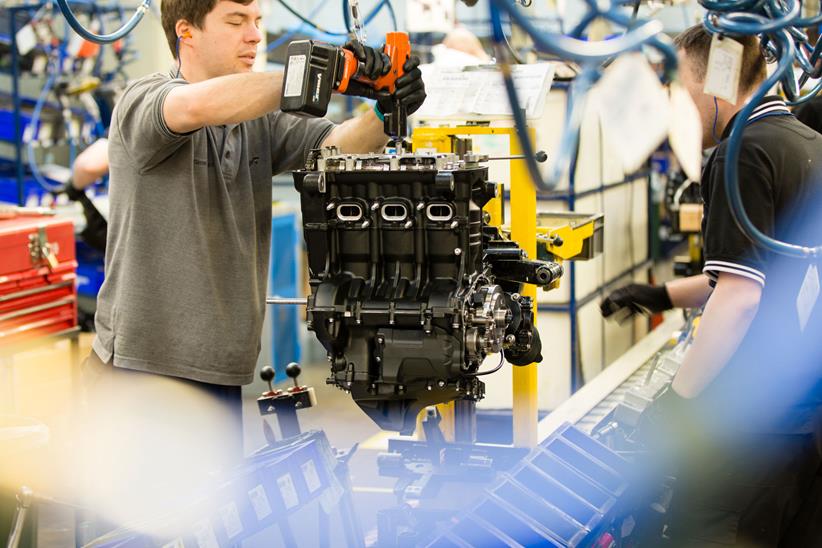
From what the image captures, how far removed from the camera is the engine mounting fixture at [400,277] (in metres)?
2.30

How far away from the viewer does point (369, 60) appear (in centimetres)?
229

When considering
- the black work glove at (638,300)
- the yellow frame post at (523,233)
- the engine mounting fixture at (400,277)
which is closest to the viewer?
the engine mounting fixture at (400,277)

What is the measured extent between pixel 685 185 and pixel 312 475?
3.86 meters

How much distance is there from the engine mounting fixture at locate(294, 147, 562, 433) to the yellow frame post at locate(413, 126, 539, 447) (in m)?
0.75

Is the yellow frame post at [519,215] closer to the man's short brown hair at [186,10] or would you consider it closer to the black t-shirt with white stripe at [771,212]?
the black t-shirt with white stripe at [771,212]

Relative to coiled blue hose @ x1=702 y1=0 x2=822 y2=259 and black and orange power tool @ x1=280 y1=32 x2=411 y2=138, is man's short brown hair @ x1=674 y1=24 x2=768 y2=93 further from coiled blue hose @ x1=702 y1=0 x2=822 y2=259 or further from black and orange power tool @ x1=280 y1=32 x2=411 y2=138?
black and orange power tool @ x1=280 y1=32 x2=411 y2=138

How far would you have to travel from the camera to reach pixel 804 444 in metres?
2.76

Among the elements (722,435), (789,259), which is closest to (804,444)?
(722,435)

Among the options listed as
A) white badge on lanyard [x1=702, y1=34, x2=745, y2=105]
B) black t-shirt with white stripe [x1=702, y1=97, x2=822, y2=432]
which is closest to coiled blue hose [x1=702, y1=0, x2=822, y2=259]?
white badge on lanyard [x1=702, y1=34, x2=745, y2=105]

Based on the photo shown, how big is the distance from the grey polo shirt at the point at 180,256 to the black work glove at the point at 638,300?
1.03m

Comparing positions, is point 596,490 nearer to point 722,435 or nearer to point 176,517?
point 722,435

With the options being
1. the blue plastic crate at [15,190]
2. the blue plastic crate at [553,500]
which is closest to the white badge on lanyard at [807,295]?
the blue plastic crate at [553,500]

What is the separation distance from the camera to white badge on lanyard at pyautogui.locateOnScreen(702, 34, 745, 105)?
2.04 meters

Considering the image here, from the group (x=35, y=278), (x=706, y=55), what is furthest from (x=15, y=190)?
(x=706, y=55)
